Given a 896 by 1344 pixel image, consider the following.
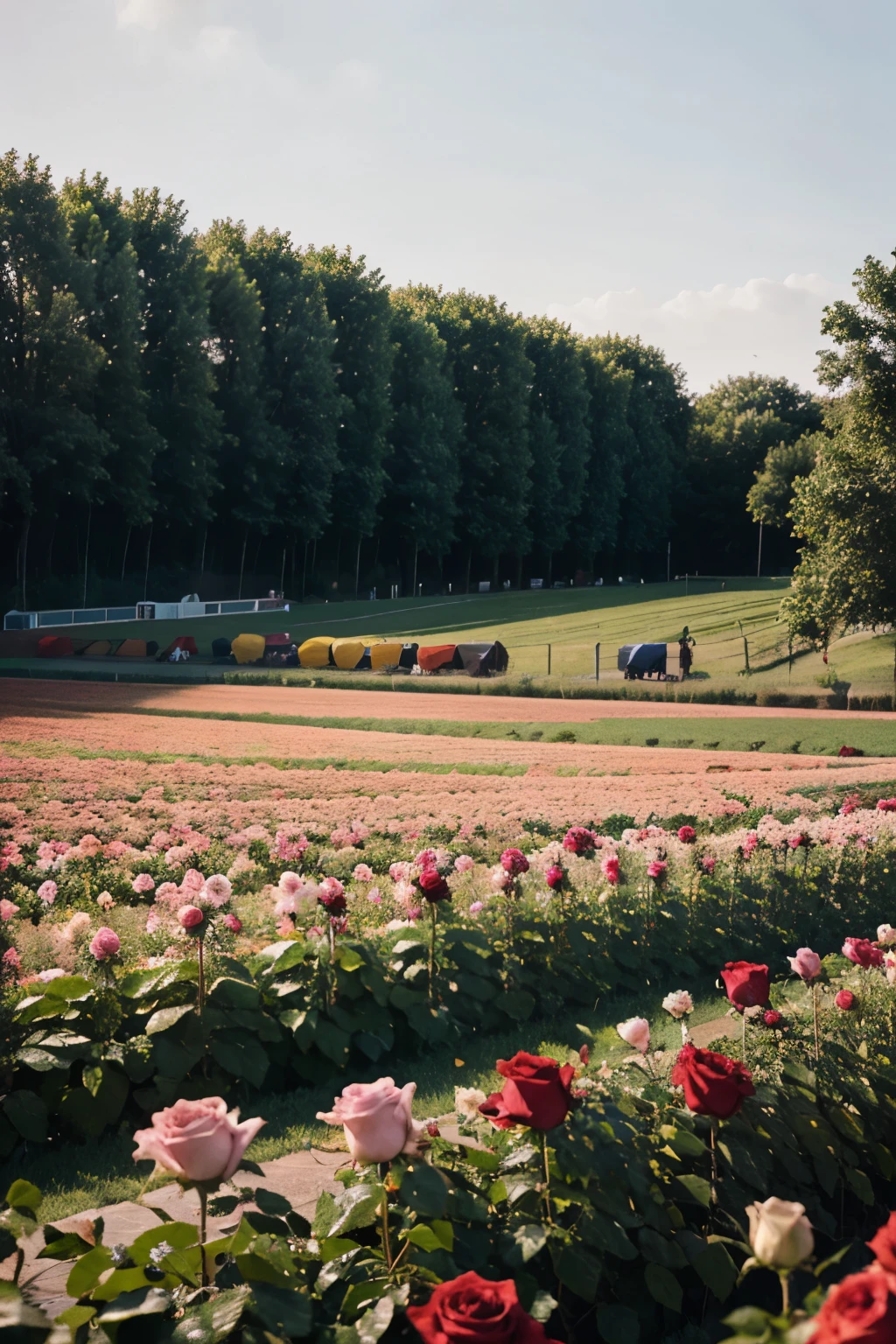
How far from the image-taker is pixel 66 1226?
12.2ft

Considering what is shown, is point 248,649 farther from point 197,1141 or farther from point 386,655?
point 197,1141

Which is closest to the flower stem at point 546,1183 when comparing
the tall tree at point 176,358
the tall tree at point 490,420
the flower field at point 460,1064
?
the flower field at point 460,1064

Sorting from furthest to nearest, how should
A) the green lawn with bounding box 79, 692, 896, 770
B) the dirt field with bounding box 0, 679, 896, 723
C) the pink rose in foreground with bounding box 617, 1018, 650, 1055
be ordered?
1. the dirt field with bounding box 0, 679, 896, 723
2. the green lawn with bounding box 79, 692, 896, 770
3. the pink rose in foreground with bounding box 617, 1018, 650, 1055

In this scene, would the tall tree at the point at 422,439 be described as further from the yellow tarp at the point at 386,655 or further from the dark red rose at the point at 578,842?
the dark red rose at the point at 578,842

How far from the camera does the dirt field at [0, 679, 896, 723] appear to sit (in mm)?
25188

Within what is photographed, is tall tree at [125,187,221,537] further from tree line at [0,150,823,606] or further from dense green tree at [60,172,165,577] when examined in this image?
dense green tree at [60,172,165,577]

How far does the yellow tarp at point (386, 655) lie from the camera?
3797 centimetres

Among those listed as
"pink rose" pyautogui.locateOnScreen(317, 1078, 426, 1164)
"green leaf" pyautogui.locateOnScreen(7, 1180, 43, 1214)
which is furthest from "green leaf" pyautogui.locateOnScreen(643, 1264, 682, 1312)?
"green leaf" pyautogui.locateOnScreen(7, 1180, 43, 1214)

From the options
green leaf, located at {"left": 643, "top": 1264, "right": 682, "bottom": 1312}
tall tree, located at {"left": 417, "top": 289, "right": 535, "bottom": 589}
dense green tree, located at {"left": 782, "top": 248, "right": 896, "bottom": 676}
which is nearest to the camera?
green leaf, located at {"left": 643, "top": 1264, "right": 682, "bottom": 1312}

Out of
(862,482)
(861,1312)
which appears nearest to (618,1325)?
(861,1312)

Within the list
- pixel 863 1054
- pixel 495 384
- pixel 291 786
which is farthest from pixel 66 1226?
pixel 495 384

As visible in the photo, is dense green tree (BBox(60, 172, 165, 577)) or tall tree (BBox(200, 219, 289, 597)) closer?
dense green tree (BBox(60, 172, 165, 577))

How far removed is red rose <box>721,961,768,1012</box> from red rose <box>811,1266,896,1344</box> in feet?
8.33

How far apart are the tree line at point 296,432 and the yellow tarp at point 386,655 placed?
15877 mm
